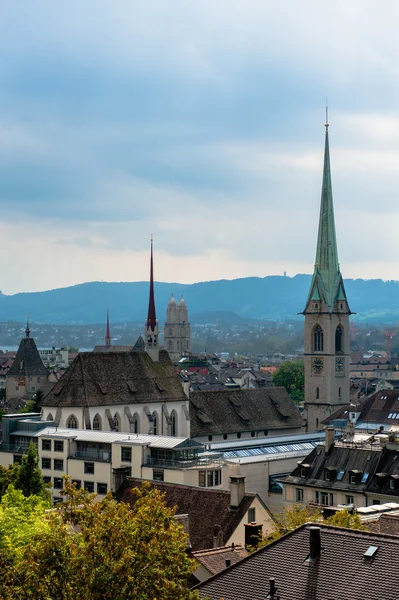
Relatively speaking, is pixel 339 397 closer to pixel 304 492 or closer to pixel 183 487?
pixel 304 492

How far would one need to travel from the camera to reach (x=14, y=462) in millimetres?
84125

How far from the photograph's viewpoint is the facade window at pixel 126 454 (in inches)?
3031

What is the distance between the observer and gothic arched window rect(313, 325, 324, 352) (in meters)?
138

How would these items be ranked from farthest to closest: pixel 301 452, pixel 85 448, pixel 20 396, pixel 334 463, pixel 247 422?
pixel 20 396 < pixel 247 422 < pixel 301 452 < pixel 85 448 < pixel 334 463

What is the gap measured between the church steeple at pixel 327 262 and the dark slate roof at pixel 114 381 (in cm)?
3636

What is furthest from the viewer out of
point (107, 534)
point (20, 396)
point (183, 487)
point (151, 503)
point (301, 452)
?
point (20, 396)

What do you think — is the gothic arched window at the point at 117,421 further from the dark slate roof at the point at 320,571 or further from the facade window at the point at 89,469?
the dark slate roof at the point at 320,571

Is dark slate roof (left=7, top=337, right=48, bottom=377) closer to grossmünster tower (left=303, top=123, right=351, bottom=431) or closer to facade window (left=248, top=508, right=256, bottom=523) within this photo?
grossmünster tower (left=303, top=123, right=351, bottom=431)

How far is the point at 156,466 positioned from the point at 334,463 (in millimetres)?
11445

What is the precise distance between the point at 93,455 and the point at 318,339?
6194 cm

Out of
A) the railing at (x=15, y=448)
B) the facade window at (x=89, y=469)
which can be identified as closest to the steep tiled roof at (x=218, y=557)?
the facade window at (x=89, y=469)

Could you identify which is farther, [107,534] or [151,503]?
[151,503]

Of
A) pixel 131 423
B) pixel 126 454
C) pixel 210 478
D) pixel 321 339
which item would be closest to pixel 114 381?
pixel 131 423

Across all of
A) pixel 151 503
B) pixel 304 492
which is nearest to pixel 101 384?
pixel 304 492
